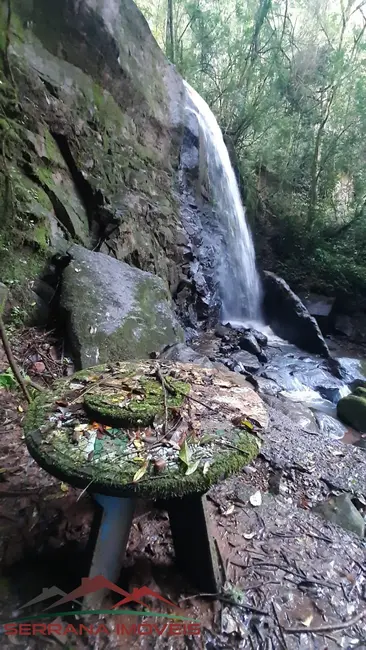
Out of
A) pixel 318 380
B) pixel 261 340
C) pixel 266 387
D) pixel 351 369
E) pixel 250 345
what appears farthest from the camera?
pixel 261 340

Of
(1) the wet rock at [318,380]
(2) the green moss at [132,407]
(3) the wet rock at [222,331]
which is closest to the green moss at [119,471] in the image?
(2) the green moss at [132,407]

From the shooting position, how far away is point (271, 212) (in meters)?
11.7

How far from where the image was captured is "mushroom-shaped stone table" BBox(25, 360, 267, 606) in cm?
151

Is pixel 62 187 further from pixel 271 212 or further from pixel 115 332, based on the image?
pixel 271 212

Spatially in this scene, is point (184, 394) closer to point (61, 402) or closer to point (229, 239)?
point (61, 402)

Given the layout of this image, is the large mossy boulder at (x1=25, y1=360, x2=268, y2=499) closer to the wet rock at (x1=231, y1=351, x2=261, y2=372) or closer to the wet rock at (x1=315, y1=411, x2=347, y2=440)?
the wet rock at (x1=315, y1=411, x2=347, y2=440)

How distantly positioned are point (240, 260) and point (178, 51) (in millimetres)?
8049

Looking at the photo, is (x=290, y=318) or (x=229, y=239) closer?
(x=290, y=318)

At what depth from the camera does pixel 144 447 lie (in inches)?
64.7

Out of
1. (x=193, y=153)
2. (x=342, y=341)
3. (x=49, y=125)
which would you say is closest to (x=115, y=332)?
(x=49, y=125)

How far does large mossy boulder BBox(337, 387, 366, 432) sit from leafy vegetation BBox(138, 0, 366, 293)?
6135mm

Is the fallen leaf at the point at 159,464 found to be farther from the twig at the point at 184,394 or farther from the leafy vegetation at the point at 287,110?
the leafy vegetation at the point at 287,110

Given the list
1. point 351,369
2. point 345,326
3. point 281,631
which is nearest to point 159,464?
point 281,631

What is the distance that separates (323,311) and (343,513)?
24.8 ft
